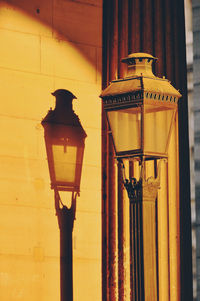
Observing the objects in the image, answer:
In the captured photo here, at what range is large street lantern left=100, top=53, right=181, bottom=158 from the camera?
8.59 metres

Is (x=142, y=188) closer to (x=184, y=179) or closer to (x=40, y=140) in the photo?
(x=40, y=140)

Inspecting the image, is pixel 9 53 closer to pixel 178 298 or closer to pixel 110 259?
pixel 110 259

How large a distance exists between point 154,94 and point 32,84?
1.66m

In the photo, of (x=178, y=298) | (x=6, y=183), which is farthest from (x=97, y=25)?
(x=178, y=298)

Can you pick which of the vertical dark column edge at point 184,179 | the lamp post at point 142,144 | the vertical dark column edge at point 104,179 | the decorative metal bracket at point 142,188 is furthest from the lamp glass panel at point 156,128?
the vertical dark column edge at point 184,179

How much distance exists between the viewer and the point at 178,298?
1080 centimetres

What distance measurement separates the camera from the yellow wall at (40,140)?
31.7ft

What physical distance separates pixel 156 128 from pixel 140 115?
0.61ft

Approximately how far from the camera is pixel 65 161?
10.1 metres

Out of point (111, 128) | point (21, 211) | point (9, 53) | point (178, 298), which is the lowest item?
point (178, 298)

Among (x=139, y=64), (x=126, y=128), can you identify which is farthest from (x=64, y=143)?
(x=126, y=128)

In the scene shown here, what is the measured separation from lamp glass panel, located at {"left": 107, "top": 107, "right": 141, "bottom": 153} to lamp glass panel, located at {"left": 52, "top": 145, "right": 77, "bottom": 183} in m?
1.39

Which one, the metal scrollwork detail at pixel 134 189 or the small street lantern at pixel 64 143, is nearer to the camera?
the metal scrollwork detail at pixel 134 189

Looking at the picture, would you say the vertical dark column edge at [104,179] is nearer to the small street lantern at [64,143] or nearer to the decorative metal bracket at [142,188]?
the small street lantern at [64,143]
